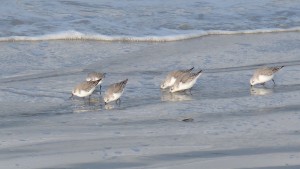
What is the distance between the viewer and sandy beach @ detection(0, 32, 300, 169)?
704 centimetres

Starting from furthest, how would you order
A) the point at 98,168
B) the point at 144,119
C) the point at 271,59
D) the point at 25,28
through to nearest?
the point at 25,28 → the point at 271,59 → the point at 144,119 → the point at 98,168

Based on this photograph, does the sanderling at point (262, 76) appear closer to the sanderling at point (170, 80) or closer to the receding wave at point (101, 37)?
the sanderling at point (170, 80)

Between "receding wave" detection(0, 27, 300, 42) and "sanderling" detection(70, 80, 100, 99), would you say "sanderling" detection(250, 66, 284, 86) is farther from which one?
"receding wave" detection(0, 27, 300, 42)

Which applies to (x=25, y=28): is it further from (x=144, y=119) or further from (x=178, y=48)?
(x=144, y=119)

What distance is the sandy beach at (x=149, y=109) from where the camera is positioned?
7.04 meters

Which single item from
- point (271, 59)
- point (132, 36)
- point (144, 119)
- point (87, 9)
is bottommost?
point (144, 119)

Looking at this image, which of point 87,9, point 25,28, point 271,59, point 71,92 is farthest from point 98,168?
point 87,9

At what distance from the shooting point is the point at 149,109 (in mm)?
9195

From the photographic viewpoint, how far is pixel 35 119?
8695 mm

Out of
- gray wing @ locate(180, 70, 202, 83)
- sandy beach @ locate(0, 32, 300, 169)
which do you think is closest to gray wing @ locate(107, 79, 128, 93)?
sandy beach @ locate(0, 32, 300, 169)

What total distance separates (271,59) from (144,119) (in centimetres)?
417

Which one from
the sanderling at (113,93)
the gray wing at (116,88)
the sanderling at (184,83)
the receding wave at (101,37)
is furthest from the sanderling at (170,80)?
the receding wave at (101,37)

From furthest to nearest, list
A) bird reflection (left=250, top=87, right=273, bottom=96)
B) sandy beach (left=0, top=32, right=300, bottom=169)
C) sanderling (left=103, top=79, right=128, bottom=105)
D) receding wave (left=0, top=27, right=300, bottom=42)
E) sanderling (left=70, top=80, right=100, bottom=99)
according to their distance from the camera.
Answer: receding wave (left=0, top=27, right=300, bottom=42), bird reflection (left=250, top=87, right=273, bottom=96), sanderling (left=70, top=80, right=100, bottom=99), sanderling (left=103, top=79, right=128, bottom=105), sandy beach (left=0, top=32, right=300, bottom=169)

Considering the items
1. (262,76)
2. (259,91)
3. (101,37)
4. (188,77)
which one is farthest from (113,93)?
(101,37)
